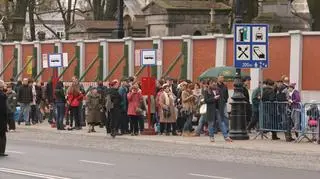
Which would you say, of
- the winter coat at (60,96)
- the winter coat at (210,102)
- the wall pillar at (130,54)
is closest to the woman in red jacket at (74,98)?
the winter coat at (60,96)

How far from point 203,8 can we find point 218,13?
3.46 ft

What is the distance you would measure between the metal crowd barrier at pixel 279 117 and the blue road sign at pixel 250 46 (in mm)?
1347

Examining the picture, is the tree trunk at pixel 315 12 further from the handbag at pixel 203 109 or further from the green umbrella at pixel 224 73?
the handbag at pixel 203 109

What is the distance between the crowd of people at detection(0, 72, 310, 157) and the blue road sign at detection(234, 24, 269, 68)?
3.34 ft

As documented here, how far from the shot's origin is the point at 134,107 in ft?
89.8

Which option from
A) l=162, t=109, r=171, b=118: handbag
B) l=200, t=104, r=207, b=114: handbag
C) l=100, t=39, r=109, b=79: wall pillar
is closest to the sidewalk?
l=162, t=109, r=171, b=118: handbag

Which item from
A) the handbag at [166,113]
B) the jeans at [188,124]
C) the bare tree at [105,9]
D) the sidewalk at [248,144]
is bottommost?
the sidewalk at [248,144]

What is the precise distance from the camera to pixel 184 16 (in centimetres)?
4034

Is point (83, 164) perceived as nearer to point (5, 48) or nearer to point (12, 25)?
point (5, 48)

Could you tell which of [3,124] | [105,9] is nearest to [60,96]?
[3,124]

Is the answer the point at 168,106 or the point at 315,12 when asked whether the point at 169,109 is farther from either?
the point at 315,12

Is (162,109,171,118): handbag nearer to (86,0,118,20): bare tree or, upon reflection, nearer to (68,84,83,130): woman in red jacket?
(68,84,83,130): woman in red jacket

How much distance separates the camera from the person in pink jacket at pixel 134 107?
89.7ft

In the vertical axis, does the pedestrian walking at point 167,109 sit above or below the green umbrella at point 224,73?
below
